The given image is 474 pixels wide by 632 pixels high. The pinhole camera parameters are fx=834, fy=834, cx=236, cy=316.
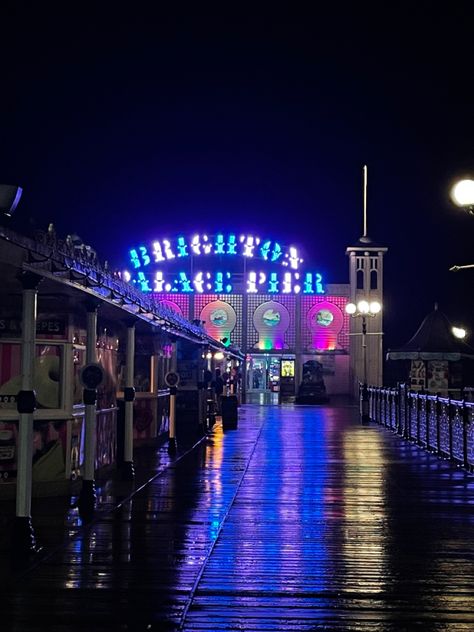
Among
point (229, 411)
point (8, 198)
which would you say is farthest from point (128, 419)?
point (229, 411)

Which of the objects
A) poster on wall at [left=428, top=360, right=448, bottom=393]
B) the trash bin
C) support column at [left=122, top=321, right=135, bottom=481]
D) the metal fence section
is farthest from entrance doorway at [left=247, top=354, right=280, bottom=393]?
support column at [left=122, top=321, right=135, bottom=481]

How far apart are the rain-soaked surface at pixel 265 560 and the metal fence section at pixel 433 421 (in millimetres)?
1455

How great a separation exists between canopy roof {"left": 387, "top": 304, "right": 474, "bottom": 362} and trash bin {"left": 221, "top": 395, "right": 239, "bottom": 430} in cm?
1225

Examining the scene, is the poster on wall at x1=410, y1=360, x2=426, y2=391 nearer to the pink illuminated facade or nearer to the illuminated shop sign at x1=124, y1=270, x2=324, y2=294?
the pink illuminated facade

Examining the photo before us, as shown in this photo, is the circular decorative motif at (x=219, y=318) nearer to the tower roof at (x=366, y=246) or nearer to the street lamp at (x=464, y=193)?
the tower roof at (x=366, y=246)

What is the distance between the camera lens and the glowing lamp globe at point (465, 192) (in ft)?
29.8

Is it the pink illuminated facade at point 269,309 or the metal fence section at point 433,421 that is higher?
the pink illuminated facade at point 269,309

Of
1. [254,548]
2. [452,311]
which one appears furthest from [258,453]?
[452,311]

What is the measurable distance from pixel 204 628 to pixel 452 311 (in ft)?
224

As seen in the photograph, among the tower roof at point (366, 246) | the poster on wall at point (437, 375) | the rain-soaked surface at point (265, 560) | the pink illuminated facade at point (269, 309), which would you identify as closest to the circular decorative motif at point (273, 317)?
the pink illuminated facade at point (269, 309)

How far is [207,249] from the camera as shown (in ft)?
173

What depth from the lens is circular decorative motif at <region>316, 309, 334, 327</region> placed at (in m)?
51.1

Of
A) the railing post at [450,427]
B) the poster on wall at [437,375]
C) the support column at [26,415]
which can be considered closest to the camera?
the support column at [26,415]

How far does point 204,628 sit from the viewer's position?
210 inches
